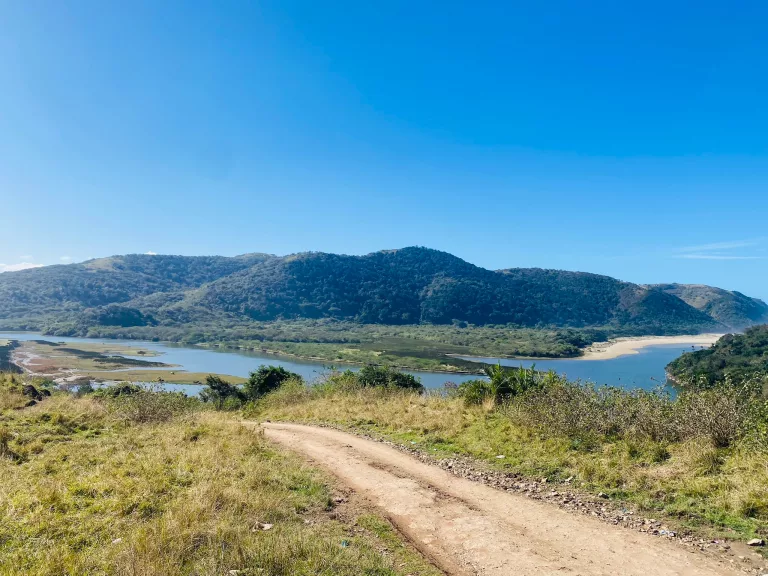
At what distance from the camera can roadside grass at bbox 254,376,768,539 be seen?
21.6 ft

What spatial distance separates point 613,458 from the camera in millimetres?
9016

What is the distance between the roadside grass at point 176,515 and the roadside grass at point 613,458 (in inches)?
155

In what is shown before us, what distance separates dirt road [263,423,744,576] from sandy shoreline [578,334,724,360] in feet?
353

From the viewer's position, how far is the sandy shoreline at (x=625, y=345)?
11122cm

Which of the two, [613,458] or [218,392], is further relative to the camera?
[218,392]

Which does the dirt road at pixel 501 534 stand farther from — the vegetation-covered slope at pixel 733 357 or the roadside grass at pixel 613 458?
the vegetation-covered slope at pixel 733 357

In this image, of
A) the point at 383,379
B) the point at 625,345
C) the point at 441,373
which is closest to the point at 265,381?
the point at 383,379

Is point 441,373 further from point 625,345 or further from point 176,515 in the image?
point 625,345

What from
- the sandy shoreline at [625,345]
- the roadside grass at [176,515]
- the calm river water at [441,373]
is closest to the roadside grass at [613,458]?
the roadside grass at [176,515]

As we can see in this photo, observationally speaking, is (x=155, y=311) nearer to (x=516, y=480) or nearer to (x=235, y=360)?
(x=235, y=360)

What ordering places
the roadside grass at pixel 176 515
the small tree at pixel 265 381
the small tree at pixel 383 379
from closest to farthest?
1. the roadside grass at pixel 176 515
2. the small tree at pixel 383 379
3. the small tree at pixel 265 381

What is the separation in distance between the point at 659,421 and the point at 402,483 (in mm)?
5862

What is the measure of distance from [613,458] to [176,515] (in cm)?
791

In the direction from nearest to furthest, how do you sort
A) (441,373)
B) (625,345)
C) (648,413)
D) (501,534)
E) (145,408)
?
(501,534) → (648,413) → (145,408) → (441,373) → (625,345)
